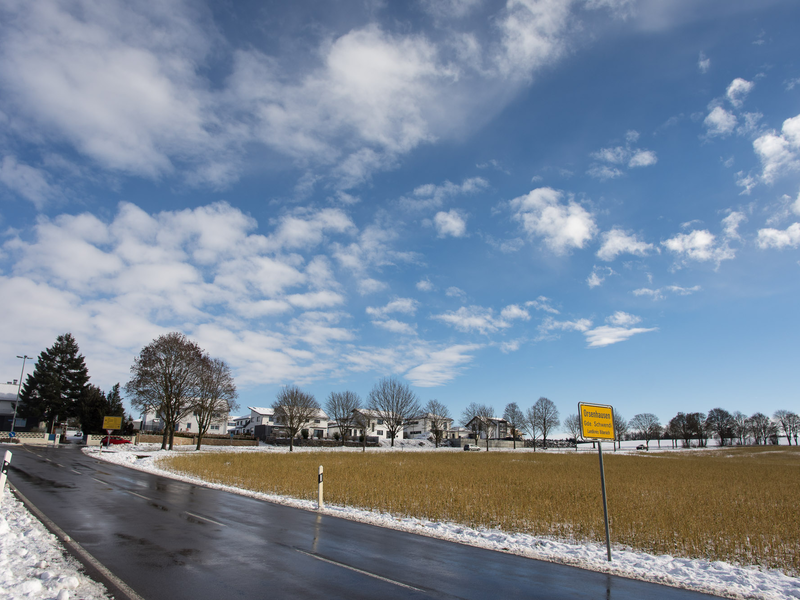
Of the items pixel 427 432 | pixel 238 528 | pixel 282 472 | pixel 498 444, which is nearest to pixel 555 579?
pixel 238 528

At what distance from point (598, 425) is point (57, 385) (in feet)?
290

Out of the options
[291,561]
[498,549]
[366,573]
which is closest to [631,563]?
[498,549]

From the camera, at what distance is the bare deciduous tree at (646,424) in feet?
519

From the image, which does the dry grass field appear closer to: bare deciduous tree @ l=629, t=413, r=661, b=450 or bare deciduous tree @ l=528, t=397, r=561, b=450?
bare deciduous tree @ l=528, t=397, r=561, b=450

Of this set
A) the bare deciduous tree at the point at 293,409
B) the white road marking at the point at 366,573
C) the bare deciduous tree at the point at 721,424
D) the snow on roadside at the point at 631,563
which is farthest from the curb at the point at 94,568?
the bare deciduous tree at the point at 721,424

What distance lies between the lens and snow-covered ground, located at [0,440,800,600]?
6227mm

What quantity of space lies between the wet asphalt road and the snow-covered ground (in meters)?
0.57

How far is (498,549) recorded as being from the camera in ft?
34.0

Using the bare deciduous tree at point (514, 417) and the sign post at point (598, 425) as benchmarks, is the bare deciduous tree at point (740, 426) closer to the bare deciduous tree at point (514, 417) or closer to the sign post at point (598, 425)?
the bare deciduous tree at point (514, 417)

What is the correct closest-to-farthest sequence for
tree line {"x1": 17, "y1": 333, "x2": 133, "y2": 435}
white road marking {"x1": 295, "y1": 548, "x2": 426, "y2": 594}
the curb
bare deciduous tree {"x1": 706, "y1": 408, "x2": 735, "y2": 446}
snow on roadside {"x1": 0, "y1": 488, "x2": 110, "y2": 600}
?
snow on roadside {"x1": 0, "y1": 488, "x2": 110, "y2": 600}
the curb
white road marking {"x1": 295, "y1": 548, "x2": 426, "y2": 594}
tree line {"x1": 17, "y1": 333, "x2": 133, "y2": 435}
bare deciduous tree {"x1": 706, "y1": 408, "x2": 735, "y2": 446}

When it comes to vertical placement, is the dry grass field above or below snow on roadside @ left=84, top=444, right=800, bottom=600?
below

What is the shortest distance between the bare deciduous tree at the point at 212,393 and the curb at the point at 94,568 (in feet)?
139

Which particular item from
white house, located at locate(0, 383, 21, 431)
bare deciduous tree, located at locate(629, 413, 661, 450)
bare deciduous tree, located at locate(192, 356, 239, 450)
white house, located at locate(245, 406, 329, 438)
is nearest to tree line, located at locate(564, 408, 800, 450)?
bare deciduous tree, located at locate(629, 413, 661, 450)

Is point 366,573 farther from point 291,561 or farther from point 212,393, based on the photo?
point 212,393
